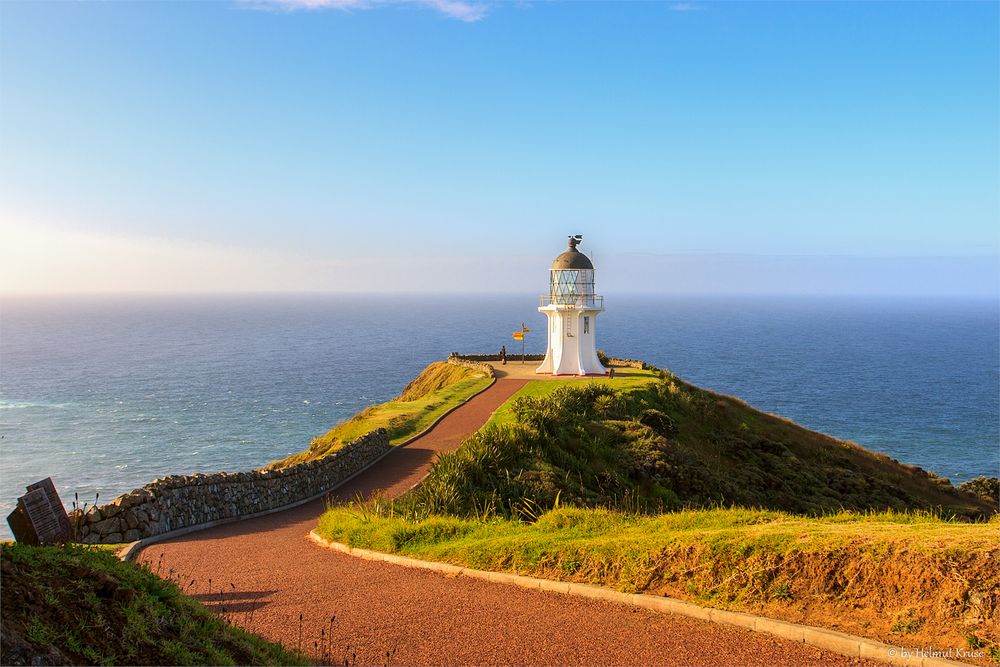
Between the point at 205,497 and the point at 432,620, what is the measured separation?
8911 millimetres

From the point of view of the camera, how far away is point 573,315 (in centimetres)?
3978

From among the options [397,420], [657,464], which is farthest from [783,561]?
[397,420]

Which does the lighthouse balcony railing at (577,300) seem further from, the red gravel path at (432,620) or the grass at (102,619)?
the grass at (102,619)

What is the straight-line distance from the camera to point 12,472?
37625 mm

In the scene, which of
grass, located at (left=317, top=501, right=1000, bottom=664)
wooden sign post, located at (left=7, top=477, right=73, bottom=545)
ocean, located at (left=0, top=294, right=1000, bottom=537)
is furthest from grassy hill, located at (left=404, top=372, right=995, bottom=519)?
ocean, located at (left=0, top=294, right=1000, bottom=537)

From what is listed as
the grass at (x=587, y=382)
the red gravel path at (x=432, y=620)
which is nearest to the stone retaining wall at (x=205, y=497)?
the red gravel path at (x=432, y=620)

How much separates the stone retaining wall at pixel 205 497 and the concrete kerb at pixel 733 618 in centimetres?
605

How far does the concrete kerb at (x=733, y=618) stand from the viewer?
7480 millimetres

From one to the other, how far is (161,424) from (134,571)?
47.7m

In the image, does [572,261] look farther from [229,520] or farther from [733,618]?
[733,618]

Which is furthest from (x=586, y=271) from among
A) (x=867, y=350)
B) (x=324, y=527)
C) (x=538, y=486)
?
(x=867, y=350)

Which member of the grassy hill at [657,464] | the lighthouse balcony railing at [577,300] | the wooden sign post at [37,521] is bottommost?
the grassy hill at [657,464]

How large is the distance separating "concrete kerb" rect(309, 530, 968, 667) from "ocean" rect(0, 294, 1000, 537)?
75.6 ft

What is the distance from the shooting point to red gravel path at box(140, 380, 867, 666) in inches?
316
